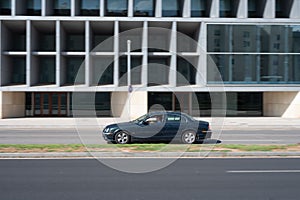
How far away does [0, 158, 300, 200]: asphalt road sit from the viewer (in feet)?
21.4

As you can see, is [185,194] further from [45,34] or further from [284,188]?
[45,34]

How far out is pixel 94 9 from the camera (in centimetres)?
3303

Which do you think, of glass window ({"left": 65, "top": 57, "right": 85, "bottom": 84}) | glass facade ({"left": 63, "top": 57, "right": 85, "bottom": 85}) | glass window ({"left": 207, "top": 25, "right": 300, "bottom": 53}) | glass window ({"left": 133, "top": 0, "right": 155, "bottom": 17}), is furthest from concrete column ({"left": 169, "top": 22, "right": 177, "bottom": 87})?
glass window ({"left": 65, "top": 57, "right": 85, "bottom": 84})

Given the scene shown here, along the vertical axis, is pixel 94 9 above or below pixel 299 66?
above

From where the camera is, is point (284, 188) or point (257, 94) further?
point (257, 94)

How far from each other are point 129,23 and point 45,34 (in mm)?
8941

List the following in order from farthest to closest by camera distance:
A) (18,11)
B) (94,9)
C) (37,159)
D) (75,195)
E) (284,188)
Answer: (94,9) → (18,11) → (37,159) → (284,188) → (75,195)

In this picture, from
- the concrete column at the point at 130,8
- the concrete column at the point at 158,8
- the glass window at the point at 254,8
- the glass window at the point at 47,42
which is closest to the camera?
the concrete column at the point at 130,8

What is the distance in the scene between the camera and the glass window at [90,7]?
32.9 metres

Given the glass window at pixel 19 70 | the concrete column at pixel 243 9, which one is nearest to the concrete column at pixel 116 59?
the glass window at pixel 19 70

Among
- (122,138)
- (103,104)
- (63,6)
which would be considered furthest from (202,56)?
(122,138)

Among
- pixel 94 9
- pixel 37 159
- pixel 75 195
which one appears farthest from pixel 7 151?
pixel 94 9

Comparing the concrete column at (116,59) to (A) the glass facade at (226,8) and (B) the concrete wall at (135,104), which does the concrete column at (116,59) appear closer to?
(B) the concrete wall at (135,104)

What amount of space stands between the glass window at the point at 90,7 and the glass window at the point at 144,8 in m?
3.62
